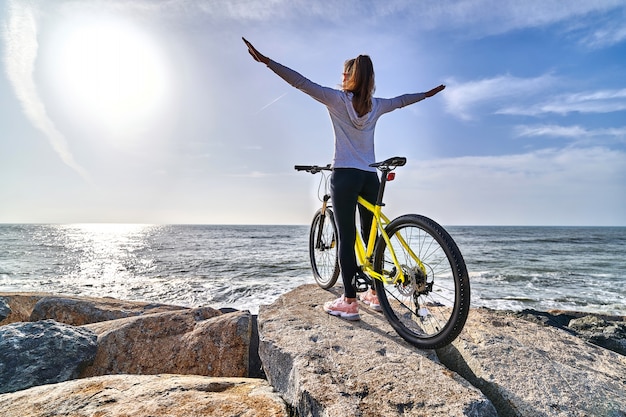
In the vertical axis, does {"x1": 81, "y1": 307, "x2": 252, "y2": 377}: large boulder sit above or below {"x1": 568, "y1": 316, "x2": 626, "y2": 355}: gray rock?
above

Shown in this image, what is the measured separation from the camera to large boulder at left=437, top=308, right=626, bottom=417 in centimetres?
215

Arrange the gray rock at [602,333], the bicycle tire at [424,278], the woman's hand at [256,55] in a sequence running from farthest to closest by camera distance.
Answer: the gray rock at [602,333], the woman's hand at [256,55], the bicycle tire at [424,278]

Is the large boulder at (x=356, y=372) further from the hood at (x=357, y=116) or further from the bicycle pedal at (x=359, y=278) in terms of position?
the hood at (x=357, y=116)

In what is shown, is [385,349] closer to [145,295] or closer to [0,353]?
[0,353]

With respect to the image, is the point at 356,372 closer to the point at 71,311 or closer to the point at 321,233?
the point at 321,233

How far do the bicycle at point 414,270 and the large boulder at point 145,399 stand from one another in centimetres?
136

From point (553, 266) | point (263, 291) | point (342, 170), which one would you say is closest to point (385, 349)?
point (342, 170)

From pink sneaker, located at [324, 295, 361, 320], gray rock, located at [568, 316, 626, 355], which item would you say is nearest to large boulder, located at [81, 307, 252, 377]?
pink sneaker, located at [324, 295, 361, 320]

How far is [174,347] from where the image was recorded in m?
3.94

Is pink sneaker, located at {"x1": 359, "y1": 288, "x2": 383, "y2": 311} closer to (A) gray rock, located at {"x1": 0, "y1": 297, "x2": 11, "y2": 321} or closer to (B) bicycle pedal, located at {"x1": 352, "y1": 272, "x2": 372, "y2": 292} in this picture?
(B) bicycle pedal, located at {"x1": 352, "y1": 272, "x2": 372, "y2": 292}

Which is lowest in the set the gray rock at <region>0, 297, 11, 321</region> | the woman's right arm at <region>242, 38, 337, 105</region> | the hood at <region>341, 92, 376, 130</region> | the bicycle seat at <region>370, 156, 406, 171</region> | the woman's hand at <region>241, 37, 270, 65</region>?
the gray rock at <region>0, 297, 11, 321</region>

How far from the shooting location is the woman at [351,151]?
3396 mm

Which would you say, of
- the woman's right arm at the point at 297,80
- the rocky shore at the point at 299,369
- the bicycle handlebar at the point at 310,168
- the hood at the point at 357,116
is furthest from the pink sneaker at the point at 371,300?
the woman's right arm at the point at 297,80

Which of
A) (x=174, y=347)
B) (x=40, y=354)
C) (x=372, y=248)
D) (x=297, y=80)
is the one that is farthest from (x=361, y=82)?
(x=40, y=354)
